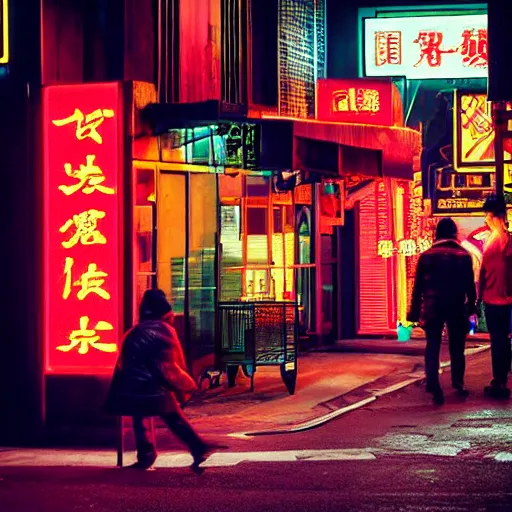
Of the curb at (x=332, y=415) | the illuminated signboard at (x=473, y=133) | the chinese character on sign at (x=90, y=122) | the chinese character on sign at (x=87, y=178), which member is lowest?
the curb at (x=332, y=415)

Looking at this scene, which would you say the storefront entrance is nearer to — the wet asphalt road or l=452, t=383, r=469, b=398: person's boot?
the wet asphalt road

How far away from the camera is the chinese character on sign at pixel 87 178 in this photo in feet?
40.2

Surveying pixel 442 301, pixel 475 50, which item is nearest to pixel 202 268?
pixel 442 301

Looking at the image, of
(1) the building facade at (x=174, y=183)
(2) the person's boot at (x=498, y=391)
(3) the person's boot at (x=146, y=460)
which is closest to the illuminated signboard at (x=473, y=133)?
(1) the building facade at (x=174, y=183)

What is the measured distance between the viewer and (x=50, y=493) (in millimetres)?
9531

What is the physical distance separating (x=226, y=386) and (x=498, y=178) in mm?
4812

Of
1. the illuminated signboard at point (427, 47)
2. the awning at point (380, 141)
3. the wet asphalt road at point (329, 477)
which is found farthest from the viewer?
the illuminated signboard at point (427, 47)

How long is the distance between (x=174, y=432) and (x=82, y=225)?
107 inches

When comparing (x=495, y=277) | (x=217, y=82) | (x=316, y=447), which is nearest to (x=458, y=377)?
(x=495, y=277)

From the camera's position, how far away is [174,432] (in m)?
A: 10.7

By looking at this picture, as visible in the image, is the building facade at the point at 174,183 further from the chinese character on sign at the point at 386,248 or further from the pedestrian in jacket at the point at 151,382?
the pedestrian in jacket at the point at 151,382

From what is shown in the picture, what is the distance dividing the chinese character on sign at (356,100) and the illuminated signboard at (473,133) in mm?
2878

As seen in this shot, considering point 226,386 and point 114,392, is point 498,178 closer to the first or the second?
point 226,386

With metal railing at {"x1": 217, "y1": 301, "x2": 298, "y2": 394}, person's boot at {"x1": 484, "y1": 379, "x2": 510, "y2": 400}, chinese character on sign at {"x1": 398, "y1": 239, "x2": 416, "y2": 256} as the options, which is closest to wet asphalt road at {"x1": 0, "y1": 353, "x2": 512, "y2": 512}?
Answer: person's boot at {"x1": 484, "y1": 379, "x2": 510, "y2": 400}
